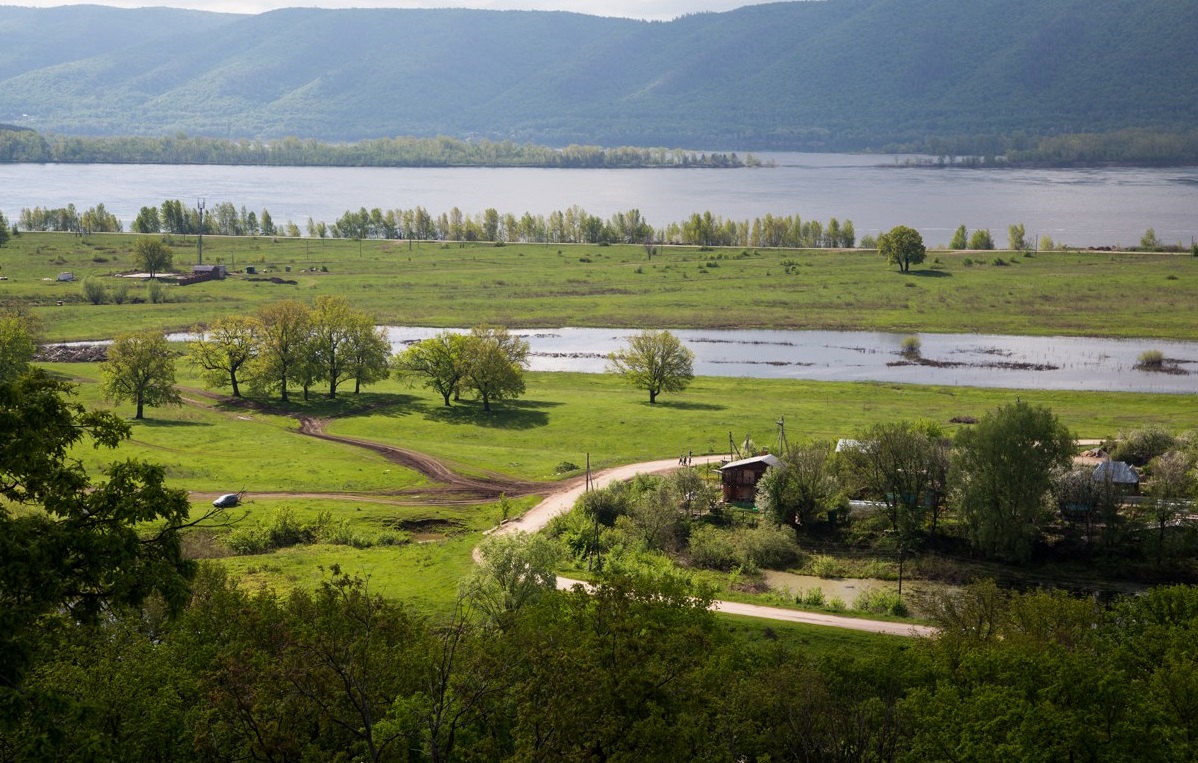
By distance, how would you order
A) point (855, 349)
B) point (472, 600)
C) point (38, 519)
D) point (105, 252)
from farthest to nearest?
point (105, 252) < point (855, 349) < point (472, 600) < point (38, 519)

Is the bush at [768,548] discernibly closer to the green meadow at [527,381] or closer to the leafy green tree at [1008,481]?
the leafy green tree at [1008,481]

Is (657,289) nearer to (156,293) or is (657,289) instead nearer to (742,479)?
(156,293)

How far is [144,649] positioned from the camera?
2547cm

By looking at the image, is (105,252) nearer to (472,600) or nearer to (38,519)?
(472,600)

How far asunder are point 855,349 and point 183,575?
101 metres

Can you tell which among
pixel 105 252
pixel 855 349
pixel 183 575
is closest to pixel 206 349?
pixel 855 349

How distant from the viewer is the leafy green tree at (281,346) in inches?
3243

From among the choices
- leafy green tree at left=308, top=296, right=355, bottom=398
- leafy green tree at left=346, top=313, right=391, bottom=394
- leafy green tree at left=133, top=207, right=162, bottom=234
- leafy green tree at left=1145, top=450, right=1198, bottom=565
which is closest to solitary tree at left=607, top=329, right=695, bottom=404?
leafy green tree at left=346, top=313, right=391, bottom=394

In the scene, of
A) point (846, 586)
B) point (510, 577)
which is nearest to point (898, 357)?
point (846, 586)

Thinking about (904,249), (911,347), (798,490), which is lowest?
(798,490)

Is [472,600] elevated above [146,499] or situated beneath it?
situated beneath

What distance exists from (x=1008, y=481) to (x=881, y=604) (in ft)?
38.0

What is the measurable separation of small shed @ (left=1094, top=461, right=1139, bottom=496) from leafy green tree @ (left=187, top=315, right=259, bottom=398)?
189ft

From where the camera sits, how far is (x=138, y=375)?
247 ft
